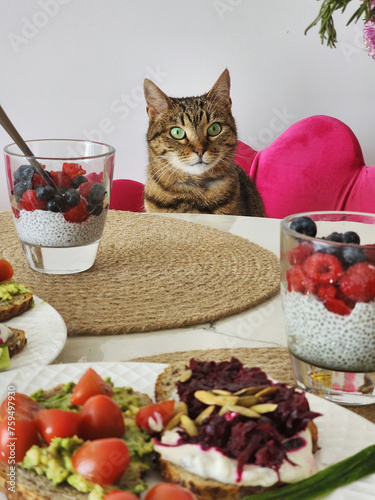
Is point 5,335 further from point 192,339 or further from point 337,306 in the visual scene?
point 337,306

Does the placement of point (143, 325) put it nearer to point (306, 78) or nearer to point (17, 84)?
point (306, 78)

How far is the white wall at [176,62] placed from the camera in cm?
277

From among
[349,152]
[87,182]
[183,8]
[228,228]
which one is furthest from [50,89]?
[87,182]

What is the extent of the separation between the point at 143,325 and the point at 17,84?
226 cm

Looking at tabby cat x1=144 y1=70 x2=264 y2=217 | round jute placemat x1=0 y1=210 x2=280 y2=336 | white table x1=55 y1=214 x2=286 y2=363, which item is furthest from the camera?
tabby cat x1=144 y1=70 x2=264 y2=217

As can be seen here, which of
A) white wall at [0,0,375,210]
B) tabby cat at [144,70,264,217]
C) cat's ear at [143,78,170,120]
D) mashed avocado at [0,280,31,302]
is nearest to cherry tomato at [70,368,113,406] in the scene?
mashed avocado at [0,280,31,302]

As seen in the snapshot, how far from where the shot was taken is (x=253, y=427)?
0.58m

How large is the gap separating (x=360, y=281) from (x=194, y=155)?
4.14ft

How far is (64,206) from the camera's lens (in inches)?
47.9

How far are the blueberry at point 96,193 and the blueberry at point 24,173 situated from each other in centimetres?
12

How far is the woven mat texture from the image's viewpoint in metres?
0.88

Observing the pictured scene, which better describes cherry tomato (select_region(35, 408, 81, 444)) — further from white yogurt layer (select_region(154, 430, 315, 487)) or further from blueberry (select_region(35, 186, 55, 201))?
blueberry (select_region(35, 186, 55, 201))

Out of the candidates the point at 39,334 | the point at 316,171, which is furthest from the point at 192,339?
the point at 316,171

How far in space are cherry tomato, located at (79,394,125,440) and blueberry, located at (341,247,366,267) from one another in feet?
1.01
